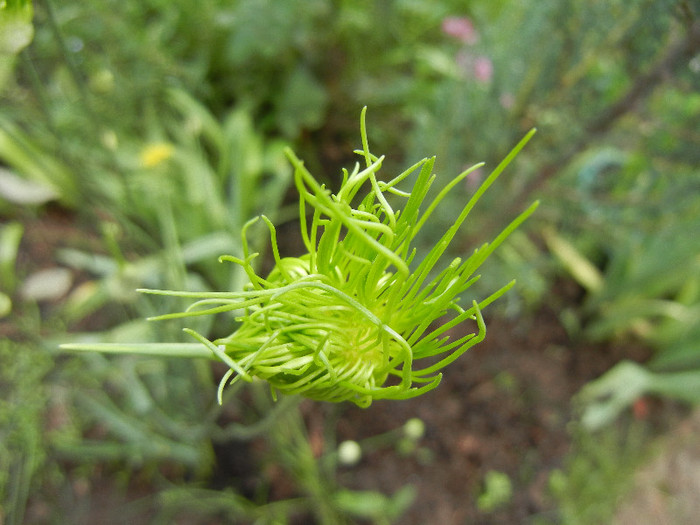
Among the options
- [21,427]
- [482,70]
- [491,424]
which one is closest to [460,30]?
[482,70]

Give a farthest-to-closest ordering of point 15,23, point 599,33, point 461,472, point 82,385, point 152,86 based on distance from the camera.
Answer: point 152,86, point 461,472, point 82,385, point 599,33, point 15,23

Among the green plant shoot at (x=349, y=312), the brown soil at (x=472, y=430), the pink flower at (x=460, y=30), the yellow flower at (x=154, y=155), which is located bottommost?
the brown soil at (x=472, y=430)

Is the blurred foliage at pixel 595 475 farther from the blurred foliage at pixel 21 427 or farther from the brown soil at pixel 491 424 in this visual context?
the blurred foliage at pixel 21 427

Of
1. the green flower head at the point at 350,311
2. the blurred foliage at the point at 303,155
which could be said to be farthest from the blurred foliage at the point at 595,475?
the green flower head at the point at 350,311

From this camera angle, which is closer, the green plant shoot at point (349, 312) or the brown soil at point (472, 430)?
the green plant shoot at point (349, 312)

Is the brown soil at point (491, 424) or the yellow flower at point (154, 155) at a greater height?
the yellow flower at point (154, 155)

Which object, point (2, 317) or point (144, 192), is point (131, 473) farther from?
point (144, 192)

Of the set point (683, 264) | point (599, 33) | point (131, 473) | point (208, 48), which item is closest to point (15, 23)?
point (599, 33)

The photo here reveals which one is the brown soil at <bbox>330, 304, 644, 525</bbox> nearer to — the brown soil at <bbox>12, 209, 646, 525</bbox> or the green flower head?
the brown soil at <bbox>12, 209, 646, 525</bbox>
